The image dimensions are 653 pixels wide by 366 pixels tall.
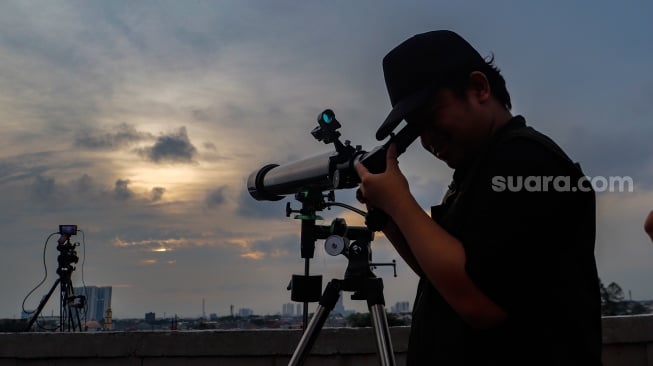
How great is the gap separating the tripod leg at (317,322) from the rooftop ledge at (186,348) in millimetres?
1377

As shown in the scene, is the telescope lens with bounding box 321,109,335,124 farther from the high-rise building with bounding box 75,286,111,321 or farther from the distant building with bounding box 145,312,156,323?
the high-rise building with bounding box 75,286,111,321

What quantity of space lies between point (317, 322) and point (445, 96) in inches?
46.0

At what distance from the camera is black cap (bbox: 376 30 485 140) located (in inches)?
62.6

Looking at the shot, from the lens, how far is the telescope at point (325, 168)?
66.0 inches

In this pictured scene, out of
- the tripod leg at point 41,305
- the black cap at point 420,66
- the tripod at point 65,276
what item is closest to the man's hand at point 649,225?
the black cap at point 420,66

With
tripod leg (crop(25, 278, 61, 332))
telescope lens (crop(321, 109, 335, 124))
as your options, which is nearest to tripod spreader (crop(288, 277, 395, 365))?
telescope lens (crop(321, 109, 335, 124))

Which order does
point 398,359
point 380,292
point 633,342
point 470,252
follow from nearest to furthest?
point 470,252, point 380,292, point 398,359, point 633,342

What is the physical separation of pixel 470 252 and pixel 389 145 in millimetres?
465

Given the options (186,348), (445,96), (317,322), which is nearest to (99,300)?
(186,348)

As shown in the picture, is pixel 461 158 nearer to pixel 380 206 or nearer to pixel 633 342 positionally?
pixel 380 206

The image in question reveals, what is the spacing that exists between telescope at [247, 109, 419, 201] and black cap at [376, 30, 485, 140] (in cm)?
7

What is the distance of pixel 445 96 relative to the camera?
5.15 ft

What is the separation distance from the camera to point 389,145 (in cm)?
165

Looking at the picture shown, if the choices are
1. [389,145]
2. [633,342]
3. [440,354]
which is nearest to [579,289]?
[440,354]
